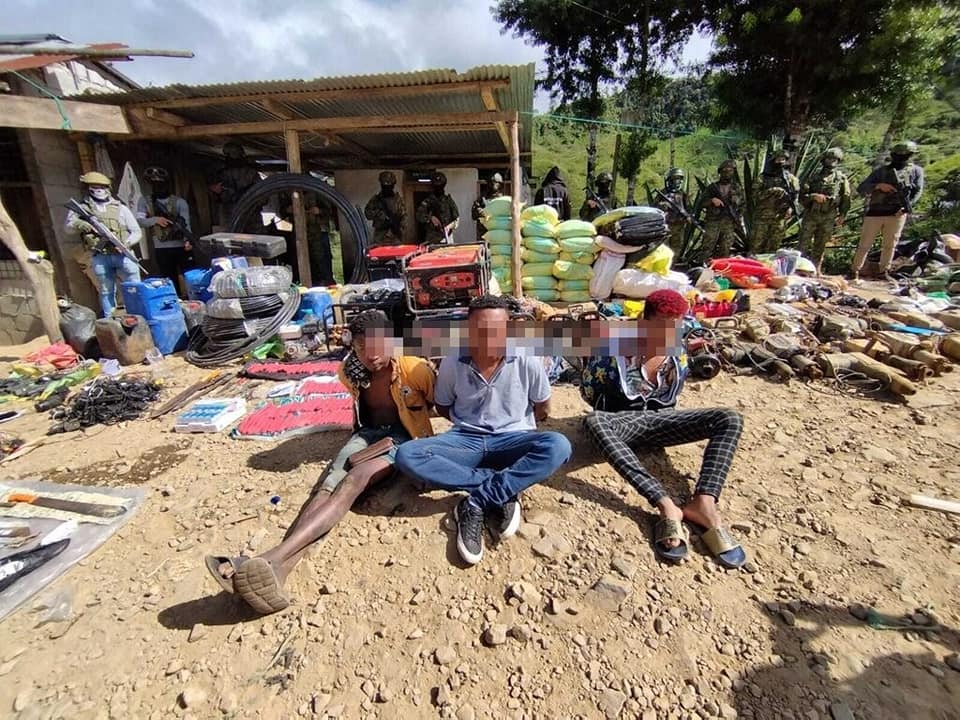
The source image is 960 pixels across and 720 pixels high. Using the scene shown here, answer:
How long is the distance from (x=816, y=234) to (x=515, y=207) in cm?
560

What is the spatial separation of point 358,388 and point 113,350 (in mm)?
3774

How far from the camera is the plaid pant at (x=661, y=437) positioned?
2.21 m

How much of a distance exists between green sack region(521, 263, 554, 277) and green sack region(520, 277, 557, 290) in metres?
0.05

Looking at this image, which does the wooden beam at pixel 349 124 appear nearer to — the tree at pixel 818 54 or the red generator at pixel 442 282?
the red generator at pixel 442 282

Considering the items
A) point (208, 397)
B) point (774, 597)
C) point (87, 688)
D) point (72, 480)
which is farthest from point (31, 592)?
point (774, 597)

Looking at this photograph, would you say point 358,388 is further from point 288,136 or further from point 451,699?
point 288,136

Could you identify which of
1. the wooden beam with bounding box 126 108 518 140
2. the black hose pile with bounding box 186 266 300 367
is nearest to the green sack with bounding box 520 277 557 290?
the wooden beam with bounding box 126 108 518 140

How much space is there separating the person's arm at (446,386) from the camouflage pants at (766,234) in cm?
803

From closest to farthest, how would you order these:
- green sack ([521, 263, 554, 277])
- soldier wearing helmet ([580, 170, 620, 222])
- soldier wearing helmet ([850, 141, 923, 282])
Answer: green sack ([521, 263, 554, 277]), soldier wearing helmet ([850, 141, 923, 282]), soldier wearing helmet ([580, 170, 620, 222])

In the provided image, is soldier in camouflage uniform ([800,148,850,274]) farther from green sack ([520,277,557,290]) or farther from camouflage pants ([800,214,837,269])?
green sack ([520,277,557,290])

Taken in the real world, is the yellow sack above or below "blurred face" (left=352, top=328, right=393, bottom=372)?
above

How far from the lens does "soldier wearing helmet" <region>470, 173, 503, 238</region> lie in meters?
8.61

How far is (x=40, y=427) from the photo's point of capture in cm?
365

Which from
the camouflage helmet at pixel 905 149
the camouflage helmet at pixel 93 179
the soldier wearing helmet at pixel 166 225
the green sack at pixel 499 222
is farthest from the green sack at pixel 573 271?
the soldier wearing helmet at pixel 166 225
